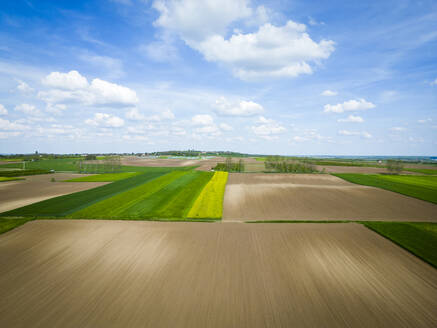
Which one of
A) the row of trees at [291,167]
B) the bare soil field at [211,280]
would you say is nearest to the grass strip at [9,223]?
the bare soil field at [211,280]

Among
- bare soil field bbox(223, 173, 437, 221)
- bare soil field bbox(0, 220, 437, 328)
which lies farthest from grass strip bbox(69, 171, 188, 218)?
bare soil field bbox(223, 173, 437, 221)

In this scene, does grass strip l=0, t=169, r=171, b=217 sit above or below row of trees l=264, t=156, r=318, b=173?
below

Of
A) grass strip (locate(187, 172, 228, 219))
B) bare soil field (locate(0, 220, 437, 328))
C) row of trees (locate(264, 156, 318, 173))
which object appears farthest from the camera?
row of trees (locate(264, 156, 318, 173))

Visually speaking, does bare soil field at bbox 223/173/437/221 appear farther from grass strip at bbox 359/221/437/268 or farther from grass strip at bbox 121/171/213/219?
grass strip at bbox 121/171/213/219

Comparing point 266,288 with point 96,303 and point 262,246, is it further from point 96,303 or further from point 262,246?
point 96,303

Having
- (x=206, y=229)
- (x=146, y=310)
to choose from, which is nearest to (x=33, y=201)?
(x=206, y=229)

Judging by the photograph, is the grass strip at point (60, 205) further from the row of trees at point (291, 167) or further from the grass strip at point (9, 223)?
the row of trees at point (291, 167)

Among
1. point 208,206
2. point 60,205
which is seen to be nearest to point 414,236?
point 208,206
